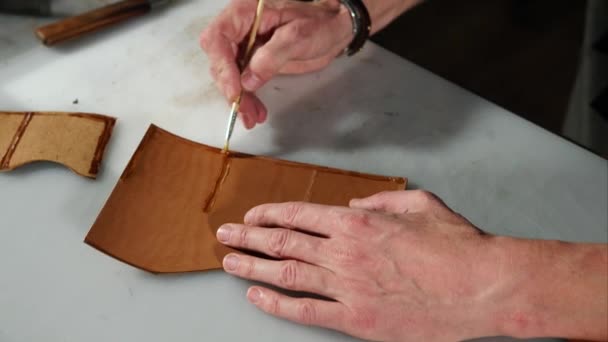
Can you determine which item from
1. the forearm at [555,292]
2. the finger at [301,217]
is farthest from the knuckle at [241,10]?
the forearm at [555,292]

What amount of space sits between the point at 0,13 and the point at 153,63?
1.18ft

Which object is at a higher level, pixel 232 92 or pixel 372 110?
pixel 232 92

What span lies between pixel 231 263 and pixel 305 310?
127 millimetres

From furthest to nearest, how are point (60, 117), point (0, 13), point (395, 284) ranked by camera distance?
point (0, 13), point (60, 117), point (395, 284)

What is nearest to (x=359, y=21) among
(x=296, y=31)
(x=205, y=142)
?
(x=296, y=31)

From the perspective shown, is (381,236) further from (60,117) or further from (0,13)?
(0,13)

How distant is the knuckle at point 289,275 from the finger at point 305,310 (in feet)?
0.06

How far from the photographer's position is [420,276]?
2.55 ft

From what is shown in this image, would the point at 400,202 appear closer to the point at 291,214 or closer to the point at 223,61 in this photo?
the point at 291,214

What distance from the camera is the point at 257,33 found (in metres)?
1.09

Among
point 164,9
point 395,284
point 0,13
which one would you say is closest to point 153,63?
point 164,9

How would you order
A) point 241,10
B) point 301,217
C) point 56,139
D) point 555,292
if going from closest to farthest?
point 555,292, point 301,217, point 56,139, point 241,10

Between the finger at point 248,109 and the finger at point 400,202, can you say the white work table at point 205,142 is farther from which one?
the finger at point 400,202

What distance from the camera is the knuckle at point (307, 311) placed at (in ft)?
2.60
